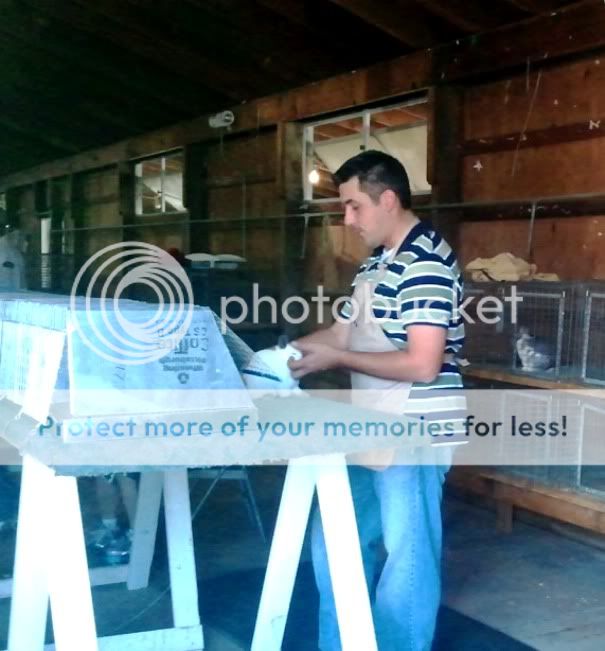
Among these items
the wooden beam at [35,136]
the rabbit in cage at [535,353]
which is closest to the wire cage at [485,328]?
the rabbit in cage at [535,353]

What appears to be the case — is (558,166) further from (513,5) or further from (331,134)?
(331,134)

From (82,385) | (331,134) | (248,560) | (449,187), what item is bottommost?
(248,560)

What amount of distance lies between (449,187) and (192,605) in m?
2.39

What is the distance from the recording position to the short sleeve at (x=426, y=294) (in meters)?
2.05

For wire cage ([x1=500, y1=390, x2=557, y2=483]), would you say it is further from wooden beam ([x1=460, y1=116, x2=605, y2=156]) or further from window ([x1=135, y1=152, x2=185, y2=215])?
window ([x1=135, y1=152, x2=185, y2=215])

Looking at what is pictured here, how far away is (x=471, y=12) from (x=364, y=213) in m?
1.96

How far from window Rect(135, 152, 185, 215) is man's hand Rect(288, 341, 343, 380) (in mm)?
4398

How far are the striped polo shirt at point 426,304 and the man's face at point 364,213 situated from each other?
82mm

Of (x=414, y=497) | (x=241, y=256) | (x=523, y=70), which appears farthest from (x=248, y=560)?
(x=241, y=256)

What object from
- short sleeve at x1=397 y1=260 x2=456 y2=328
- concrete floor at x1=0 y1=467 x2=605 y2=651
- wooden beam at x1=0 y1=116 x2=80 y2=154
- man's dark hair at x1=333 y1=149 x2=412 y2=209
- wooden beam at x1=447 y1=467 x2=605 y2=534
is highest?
wooden beam at x1=0 y1=116 x2=80 y2=154

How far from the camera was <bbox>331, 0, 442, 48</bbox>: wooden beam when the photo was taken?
12.9 ft

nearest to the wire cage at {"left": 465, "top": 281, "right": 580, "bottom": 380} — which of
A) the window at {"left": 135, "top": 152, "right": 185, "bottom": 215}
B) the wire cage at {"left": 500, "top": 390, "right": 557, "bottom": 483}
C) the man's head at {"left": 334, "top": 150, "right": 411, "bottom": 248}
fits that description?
the wire cage at {"left": 500, "top": 390, "right": 557, "bottom": 483}

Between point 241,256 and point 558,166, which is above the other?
point 558,166

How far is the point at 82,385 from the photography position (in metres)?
1.63
